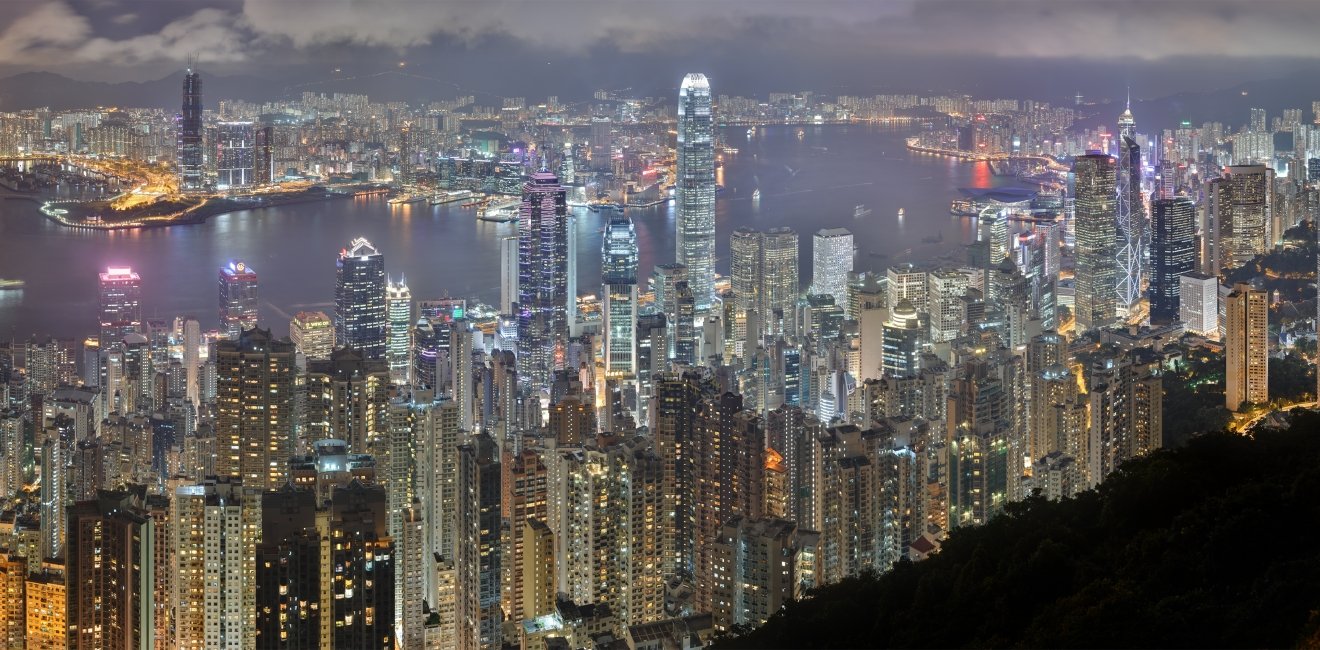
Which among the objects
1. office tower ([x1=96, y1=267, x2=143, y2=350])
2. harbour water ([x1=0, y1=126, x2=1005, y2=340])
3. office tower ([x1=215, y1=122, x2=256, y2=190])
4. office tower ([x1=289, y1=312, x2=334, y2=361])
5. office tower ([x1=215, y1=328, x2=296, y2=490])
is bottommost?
office tower ([x1=215, y1=328, x2=296, y2=490])

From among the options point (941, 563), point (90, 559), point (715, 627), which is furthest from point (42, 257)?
point (941, 563)

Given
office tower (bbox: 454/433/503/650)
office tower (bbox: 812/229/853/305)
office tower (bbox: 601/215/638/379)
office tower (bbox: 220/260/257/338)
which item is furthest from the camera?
office tower (bbox: 812/229/853/305)

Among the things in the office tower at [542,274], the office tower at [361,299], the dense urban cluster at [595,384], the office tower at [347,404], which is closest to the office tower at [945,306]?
the dense urban cluster at [595,384]

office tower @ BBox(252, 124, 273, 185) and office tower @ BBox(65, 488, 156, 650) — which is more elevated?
office tower @ BBox(252, 124, 273, 185)

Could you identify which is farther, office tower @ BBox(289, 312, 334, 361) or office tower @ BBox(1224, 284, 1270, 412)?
office tower @ BBox(289, 312, 334, 361)

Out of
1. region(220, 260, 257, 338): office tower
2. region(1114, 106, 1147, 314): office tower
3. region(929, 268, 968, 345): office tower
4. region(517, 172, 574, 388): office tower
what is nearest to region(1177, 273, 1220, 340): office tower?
region(1114, 106, 1147, 314): office tower

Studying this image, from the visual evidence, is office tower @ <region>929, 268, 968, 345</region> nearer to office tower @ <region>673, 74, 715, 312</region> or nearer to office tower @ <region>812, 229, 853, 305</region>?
office tower @ <region>812, 229, 853, 305</region>
